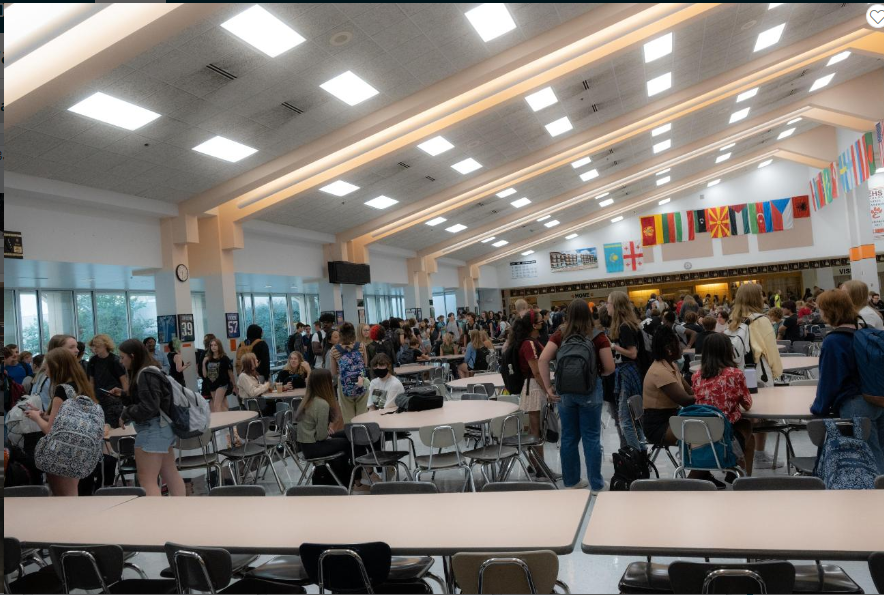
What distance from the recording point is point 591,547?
238 centimetres

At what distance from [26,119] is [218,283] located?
494 cm

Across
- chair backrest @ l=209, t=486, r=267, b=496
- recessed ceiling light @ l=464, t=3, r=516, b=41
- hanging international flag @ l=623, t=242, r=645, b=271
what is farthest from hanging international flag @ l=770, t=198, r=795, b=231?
chair backrest @ l=209, t=486, r=267, b=496

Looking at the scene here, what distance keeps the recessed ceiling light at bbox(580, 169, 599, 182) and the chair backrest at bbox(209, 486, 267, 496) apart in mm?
14853

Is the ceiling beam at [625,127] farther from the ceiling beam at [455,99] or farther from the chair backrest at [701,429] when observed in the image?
the chair backrest at [701,429]

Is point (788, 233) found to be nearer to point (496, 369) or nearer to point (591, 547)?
point (496, 369)

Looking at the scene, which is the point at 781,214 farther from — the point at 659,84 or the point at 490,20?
the point at 490,20

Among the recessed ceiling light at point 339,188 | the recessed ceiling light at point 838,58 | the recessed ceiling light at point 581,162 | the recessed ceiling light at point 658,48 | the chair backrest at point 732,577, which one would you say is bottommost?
the chair backrest at point 732,577

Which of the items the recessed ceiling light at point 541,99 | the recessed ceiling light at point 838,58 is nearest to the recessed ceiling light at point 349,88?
the recessed ceiling light at point 541,99

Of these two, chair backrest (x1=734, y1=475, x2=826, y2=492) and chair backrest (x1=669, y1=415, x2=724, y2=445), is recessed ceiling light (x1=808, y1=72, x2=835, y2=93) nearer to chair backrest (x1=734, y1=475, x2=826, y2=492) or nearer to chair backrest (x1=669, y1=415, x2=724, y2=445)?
chair backrest (x1=669, y1=415, x2=724, y2=445)

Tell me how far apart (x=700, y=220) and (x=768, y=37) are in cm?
1428

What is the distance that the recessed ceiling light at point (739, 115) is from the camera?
610 inches

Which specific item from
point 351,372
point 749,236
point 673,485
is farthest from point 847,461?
point 749,236

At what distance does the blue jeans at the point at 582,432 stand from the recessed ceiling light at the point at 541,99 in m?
6.18

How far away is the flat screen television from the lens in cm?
1534
